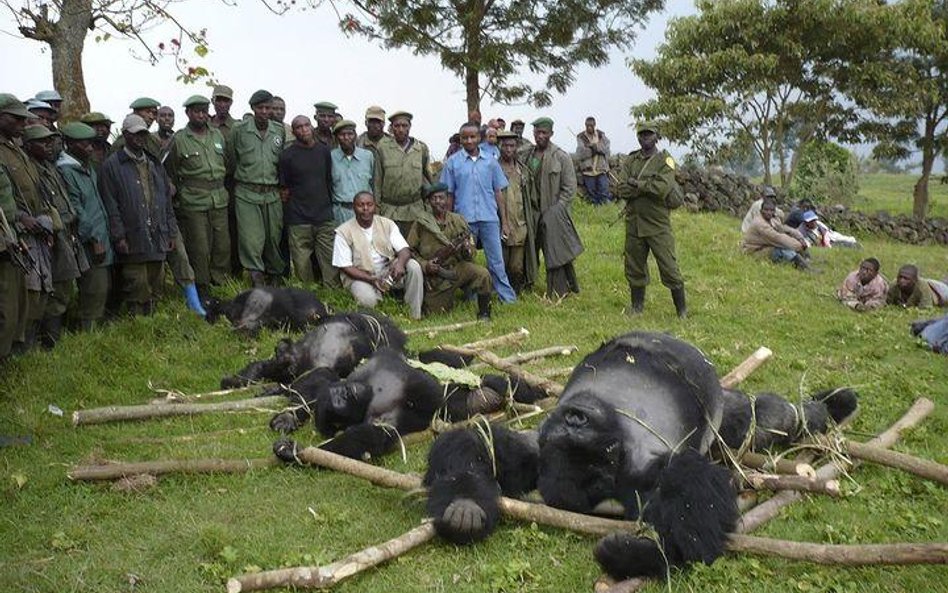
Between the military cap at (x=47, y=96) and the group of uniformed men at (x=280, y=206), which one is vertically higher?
the military cap at (x=47, y=96)

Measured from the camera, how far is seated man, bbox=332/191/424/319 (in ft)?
36.5

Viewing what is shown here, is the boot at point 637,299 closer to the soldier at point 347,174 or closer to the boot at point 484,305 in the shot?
the boot at point 484,305

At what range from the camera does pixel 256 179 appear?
1135 cm

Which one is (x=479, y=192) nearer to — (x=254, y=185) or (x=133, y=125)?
(x=254, y=185)

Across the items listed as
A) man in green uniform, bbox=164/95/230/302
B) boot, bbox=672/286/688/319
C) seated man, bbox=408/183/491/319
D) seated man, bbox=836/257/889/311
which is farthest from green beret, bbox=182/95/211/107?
seated man, bbox=836/257/889/311

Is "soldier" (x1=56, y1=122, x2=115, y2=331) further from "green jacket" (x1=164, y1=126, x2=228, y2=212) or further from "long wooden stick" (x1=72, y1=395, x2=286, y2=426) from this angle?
"long wooden stick" (x1=72, y1=395, x2=286, y2=426)

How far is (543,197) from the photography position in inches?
508

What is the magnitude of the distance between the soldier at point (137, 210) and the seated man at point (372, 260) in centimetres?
218

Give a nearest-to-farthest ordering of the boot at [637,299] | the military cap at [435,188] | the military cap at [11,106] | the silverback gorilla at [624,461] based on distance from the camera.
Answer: the silverback gorilla at [624,461], the military cap at [11,106], the military cap at [435,188], the boot at [637,299]

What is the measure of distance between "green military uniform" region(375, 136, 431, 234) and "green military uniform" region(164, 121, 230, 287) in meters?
2.11

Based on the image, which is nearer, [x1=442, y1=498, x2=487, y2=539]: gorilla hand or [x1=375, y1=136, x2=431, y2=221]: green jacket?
[x1=442, y1=498, x2=487, y2=539]: gorilla hand

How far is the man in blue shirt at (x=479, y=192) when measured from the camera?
39.6 feet

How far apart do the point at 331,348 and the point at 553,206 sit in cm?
574

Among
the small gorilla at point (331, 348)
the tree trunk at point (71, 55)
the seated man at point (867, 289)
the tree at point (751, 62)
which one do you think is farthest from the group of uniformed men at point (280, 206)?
the tree at point (751, 62)
